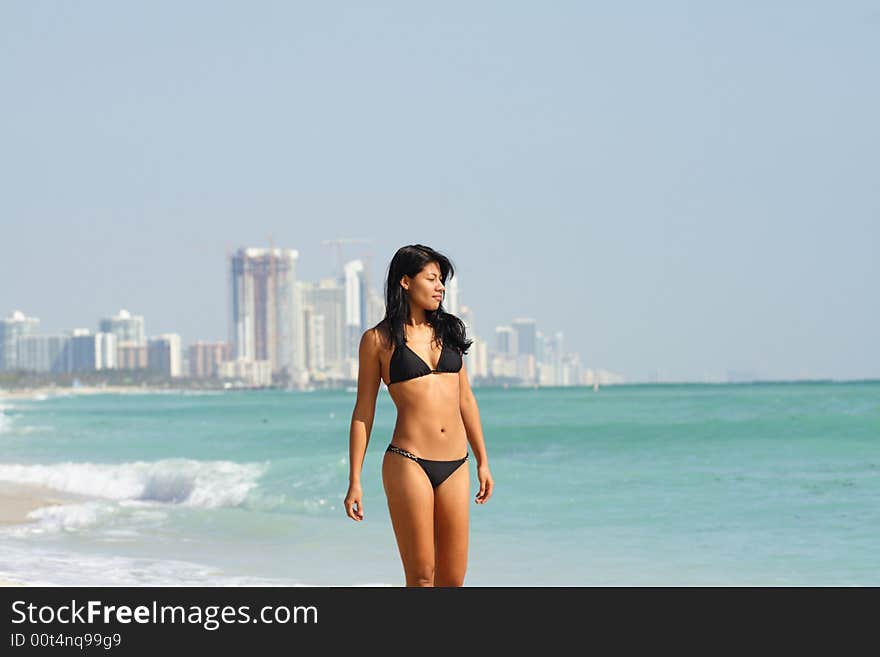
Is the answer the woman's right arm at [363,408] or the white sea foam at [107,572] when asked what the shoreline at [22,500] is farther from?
the woman's right arm at [363,408]

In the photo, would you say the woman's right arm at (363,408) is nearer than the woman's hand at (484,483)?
Yes

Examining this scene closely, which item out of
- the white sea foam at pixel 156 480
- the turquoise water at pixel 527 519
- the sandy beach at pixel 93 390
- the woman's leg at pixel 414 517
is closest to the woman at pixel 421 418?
the woman's leg at pixel 414 517

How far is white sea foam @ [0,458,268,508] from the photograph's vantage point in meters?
19.4

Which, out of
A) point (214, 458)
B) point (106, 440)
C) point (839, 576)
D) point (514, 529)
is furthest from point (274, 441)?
point (839, 576)

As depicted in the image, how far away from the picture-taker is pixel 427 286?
5000 mm

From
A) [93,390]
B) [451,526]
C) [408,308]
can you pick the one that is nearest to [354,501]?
[451,526]

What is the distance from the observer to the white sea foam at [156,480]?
63.7 feet

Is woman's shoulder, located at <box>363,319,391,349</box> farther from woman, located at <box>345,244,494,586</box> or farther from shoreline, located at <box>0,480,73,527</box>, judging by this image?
shoreline, located at <box>0,480,73,527</box>

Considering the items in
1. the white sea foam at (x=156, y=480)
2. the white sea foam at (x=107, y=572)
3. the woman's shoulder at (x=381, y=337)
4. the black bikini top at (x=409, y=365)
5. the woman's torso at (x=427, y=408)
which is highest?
the woman's shoulder at (x=381, y=337)

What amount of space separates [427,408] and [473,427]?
244 millimetres

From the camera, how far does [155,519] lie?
1555 cm

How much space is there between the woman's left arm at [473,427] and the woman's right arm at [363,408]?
31cm

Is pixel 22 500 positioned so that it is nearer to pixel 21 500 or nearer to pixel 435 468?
pixel 21 500
